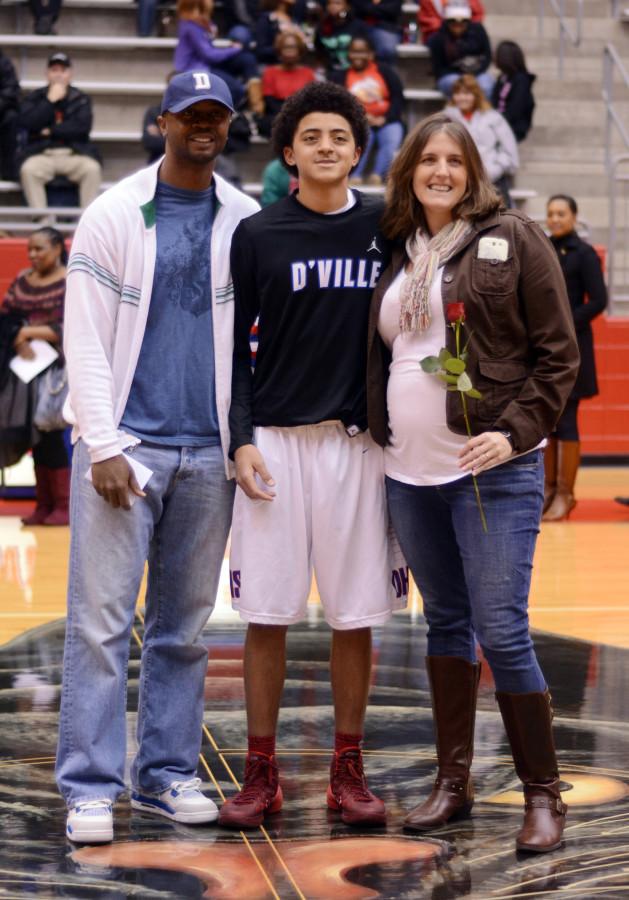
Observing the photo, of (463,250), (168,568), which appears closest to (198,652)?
(168,568)

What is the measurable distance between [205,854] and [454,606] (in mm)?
896

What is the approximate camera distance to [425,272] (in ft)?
12.9

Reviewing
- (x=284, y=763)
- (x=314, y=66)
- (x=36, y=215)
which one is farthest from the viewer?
(x=314, y=66)

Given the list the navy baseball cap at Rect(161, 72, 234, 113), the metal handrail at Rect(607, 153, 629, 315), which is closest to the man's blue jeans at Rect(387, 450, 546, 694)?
the navy baseball cap at Rect(161, 72, 234, 113)

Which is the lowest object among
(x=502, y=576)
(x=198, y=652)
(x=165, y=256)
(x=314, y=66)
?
(x=198, y=652)

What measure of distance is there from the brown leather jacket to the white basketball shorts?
1.17 ft

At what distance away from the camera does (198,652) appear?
4.26 meters

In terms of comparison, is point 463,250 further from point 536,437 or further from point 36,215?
point 36,215

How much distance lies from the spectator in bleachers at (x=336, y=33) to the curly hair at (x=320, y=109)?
1048 centimetres

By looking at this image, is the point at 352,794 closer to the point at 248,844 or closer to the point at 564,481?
the point at 248,844

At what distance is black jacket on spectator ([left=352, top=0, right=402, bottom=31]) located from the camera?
14.7 meters

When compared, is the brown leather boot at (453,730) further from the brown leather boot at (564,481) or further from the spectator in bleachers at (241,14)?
the spectator in bleachers at (241,14)

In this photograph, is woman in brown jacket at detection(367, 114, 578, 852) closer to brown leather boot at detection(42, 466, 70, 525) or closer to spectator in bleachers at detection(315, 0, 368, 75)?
brown leather boot at detection(42, 466, 70, 525)

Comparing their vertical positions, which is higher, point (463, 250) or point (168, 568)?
point (463, 250)
